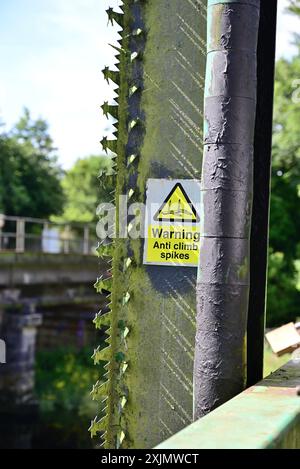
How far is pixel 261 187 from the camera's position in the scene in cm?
439

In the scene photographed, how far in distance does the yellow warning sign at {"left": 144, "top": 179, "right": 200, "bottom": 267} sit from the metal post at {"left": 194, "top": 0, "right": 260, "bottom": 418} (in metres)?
0.69

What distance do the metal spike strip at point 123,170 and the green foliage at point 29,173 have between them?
40.1 metres

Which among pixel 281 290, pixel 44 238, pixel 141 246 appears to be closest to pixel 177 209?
pixel 141 246

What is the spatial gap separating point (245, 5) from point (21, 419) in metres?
30.7

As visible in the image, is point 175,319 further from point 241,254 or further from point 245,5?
point 245,5

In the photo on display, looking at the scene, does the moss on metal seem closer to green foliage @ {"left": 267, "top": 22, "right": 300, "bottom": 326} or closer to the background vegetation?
the background vegetation

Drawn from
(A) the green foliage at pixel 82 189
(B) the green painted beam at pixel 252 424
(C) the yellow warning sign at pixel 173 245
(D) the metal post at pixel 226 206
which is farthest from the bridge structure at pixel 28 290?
(B) the green painted beam at pixel 252 424

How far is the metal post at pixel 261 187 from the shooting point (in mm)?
4309

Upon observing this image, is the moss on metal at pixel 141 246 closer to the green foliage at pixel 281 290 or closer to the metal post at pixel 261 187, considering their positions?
the metal post at pixel 261 187

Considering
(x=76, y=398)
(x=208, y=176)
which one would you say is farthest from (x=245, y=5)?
(x=76, y=398)

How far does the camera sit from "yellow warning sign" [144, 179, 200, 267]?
183 inches

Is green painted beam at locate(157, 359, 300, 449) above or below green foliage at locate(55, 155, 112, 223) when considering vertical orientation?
below

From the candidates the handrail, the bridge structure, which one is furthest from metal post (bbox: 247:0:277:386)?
the bridge structure

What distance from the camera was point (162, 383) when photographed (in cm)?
473
